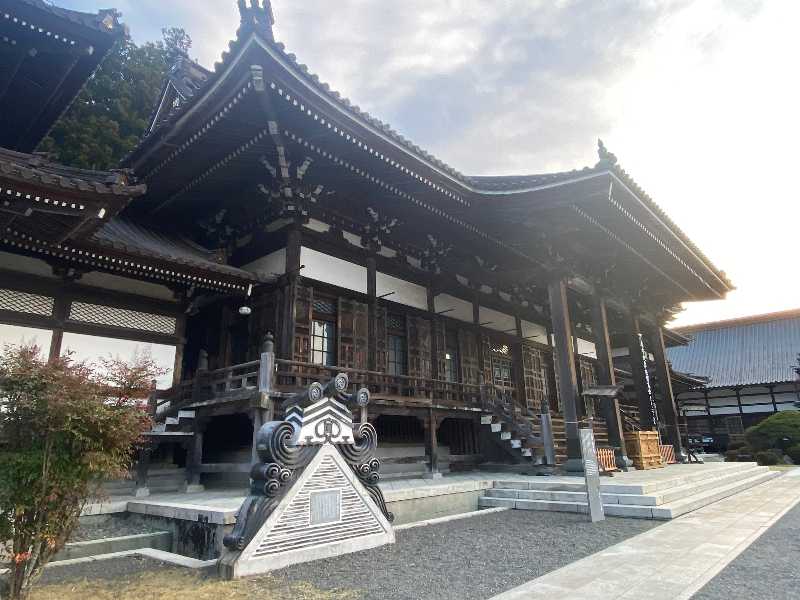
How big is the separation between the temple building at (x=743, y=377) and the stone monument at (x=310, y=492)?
26019 millimetres

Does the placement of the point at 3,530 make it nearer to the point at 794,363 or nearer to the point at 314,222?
the point at 314,222

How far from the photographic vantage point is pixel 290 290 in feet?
32.3

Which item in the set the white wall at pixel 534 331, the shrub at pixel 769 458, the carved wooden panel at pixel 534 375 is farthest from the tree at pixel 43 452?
the shrub at pixel 769 458

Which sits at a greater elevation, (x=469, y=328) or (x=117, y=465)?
(x=469, y=328)

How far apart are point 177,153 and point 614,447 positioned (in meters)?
11.6

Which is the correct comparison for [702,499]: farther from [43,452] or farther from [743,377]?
[743,377]

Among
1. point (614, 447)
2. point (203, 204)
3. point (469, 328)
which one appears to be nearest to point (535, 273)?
point (469, 328)

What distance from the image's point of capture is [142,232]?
10609 millimetres

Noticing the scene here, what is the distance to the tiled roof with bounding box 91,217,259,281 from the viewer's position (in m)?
8.10

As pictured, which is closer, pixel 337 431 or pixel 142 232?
pixel 337 431

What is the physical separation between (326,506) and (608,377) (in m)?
9.60

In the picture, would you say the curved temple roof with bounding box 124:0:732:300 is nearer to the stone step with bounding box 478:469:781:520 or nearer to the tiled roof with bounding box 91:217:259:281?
the tiled roof with bounding box 91:217:259:281

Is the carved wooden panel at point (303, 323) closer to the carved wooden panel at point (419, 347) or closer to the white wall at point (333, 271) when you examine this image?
the white wall at point (333, 271)

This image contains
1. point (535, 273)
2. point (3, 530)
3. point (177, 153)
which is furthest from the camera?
point (535, 273)
